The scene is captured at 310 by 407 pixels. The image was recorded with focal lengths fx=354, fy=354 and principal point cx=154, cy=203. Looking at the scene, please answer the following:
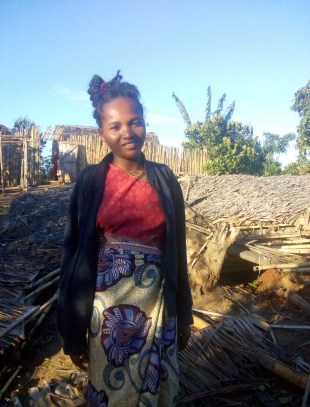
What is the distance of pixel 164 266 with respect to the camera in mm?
1518

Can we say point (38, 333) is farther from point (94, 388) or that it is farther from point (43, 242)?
point (94, 388)

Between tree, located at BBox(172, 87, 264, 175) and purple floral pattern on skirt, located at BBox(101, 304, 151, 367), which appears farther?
tree, located at BBox(172, 87, 264, 175)

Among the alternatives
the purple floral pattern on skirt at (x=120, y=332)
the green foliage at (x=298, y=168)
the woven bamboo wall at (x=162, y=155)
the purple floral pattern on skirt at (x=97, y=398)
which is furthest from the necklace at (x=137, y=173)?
the green foliage at (x=298, y=168)

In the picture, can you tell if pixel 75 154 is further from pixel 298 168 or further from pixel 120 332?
pixel 120 332

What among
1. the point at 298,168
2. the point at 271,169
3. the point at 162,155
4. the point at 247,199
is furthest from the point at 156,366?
the point at 298,168

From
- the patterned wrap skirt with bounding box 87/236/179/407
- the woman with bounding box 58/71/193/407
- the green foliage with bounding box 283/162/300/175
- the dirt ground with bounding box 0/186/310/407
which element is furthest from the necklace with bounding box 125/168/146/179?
the green foliage with bounding box 283/162/300/175

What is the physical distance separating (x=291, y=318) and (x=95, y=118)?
3.23 metres

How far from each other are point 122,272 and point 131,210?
0.26 m

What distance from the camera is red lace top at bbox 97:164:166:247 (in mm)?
1479

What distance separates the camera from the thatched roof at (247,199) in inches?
238

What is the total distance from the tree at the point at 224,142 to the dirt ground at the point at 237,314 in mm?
9996

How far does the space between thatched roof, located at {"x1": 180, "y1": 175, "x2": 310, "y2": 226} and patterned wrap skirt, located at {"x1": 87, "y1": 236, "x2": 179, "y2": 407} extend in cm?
398

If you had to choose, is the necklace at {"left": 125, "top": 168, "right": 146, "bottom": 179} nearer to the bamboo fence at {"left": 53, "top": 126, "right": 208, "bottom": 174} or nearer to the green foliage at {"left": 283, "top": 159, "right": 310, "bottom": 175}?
the bamboo fence at {"left": 53, "top": 126, "right": 208, "bottom": 174}

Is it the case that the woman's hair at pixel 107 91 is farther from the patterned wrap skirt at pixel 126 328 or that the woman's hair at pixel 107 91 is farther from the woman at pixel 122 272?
the patterned wrap skirt at pixel 126 328
